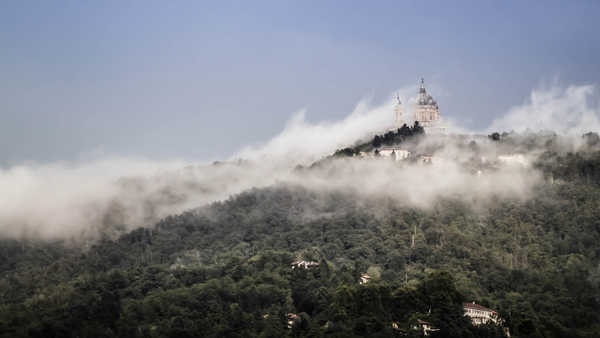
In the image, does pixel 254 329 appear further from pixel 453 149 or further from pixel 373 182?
pixel 453 149

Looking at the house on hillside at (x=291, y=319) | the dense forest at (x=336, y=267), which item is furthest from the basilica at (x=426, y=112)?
the house on hillside at (x=291, y=319)

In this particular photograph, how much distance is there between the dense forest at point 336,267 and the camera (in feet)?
174

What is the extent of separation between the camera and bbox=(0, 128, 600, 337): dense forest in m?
52.9

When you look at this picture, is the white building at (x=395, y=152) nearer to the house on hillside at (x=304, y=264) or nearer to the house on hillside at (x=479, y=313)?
the house on hillside at (x=304, y=264)

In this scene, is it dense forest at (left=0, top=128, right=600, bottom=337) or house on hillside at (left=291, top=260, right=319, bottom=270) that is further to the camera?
house on hillside at (left=291, top=260, right=319, bottom=270)

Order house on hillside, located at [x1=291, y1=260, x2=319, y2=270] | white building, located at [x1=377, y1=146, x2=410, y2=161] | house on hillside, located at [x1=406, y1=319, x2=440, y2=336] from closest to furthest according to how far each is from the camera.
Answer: house on hillside, located at [x1=406, y1=319, x2=440, y2=336] < house on hillside, located at [x1=291, y1=260, x2=319, y2=270] < white building, located at [x1=377, y1=146, x2=410, y2=161]

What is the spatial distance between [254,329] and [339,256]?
20910 mm

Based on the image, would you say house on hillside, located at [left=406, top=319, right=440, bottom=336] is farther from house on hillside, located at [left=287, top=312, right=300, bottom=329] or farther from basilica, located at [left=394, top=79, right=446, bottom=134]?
basilica, located at [left=394, top=79, right=446, bottom=134]

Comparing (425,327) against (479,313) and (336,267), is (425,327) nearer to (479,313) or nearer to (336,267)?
(479,313)

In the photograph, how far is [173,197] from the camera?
9981 cm

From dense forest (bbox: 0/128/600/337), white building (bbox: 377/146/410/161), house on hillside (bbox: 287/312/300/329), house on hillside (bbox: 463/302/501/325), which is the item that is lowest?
house on hillside (bbox: 463/302/501/325)

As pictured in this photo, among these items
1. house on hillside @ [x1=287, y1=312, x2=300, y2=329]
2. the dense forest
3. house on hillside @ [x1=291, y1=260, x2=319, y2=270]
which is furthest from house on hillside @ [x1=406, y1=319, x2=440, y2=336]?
house on hillside @ [x1=291, y1=260, x2=319, y2=270]

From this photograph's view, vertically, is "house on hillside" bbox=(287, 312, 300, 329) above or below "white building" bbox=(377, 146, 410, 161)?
below

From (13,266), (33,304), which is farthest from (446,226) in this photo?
(13,266)
